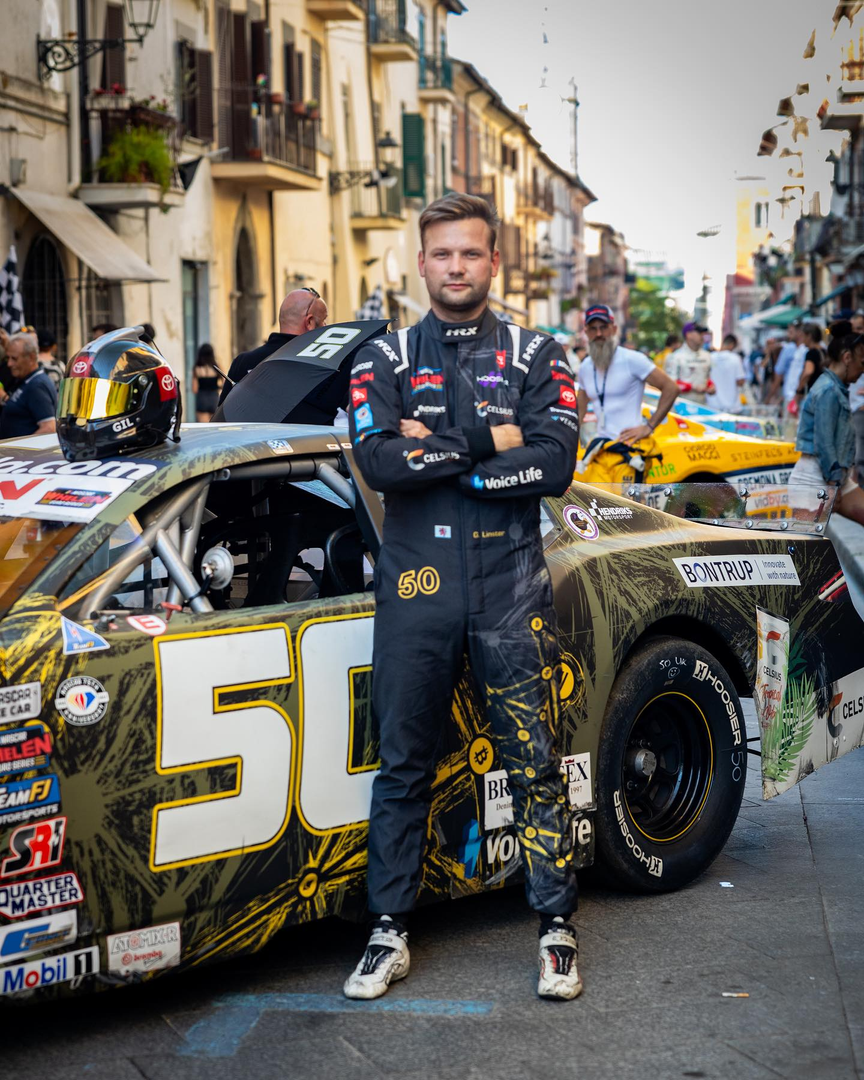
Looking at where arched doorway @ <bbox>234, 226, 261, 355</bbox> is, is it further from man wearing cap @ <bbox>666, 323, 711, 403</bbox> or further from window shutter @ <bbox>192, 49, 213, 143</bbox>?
man wearing cap @ <bbox>666, 323, 711, 403</bbox>

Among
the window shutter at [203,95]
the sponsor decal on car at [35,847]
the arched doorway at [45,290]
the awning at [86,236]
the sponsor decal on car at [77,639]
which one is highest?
the window shutter at [203,95]

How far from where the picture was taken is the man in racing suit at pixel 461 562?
400 cm

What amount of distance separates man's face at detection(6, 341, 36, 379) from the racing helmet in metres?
6.75

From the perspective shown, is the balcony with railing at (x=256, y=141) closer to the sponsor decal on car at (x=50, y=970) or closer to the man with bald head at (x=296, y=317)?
the man with bald head at (x=296, y=317)

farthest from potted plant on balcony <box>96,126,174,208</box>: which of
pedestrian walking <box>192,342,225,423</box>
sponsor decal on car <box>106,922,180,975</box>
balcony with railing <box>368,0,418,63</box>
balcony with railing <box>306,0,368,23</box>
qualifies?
sponsor decal on car <box>106,922,180,975</box>

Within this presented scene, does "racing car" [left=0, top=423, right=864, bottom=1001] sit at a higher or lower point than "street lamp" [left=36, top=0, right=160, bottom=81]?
lower

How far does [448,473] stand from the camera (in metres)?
3.95

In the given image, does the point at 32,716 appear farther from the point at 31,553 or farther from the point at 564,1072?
the point at 564,1072

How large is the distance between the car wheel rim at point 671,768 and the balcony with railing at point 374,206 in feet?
113

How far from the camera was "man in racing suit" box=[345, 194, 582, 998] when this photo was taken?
4.00 meters

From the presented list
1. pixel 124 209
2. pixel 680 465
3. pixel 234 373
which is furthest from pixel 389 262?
pixel 234 373

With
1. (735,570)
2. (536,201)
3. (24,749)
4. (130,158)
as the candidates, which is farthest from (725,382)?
(536,201)

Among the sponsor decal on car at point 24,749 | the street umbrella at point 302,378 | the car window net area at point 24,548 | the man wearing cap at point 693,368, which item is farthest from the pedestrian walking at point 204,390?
the sponsor decal on car at point 24,749

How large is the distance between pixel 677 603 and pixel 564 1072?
1.66 meters
